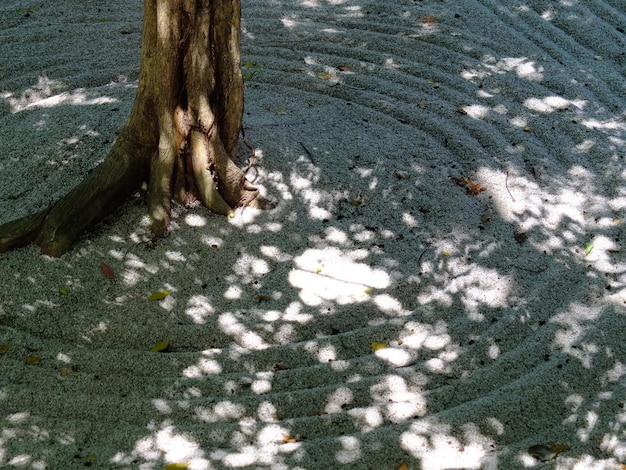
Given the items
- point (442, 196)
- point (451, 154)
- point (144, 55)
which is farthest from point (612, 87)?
point (144, 55)

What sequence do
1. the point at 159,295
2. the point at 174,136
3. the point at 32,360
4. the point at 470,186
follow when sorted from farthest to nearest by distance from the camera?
the point at 470,186 < the point at 174,136 < the point at 159,295 < the point at 32,360

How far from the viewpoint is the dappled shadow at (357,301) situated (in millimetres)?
3412

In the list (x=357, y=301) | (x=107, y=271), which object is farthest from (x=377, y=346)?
(x=107, y=271)

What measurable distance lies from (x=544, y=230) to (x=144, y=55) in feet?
8.82

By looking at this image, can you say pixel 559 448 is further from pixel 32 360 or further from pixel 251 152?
pixel 251 152

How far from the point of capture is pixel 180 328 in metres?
3.96

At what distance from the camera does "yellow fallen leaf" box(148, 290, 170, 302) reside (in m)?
4.12

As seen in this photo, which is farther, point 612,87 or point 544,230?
point 612,87

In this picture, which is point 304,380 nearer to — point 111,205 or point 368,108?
point 111,205

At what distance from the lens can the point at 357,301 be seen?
421 centimetres

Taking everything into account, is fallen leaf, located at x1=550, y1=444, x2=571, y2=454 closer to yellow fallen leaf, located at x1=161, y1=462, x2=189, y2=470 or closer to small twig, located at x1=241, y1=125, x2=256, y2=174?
yellow fallen leaf, located at x1=161, y1=462, x2=189, y2=470

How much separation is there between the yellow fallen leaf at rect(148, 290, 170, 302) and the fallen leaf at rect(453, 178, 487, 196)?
7.07ft

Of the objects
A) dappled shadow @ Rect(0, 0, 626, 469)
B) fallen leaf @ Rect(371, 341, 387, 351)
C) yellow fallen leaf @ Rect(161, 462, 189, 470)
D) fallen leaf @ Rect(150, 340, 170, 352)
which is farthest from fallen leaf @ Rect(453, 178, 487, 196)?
yellow fallen leaf @ Rect(161, 462, 189, 470)

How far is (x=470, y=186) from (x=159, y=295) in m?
2.23
